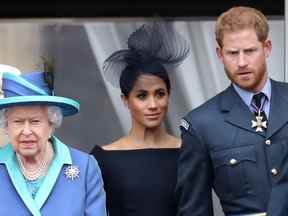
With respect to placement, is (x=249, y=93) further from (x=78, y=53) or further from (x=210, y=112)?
(x=78, y=53)

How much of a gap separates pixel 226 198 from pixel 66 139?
4.14 feet

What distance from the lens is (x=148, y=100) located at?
3596 mm

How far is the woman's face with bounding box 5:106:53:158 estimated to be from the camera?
3117 millimetres

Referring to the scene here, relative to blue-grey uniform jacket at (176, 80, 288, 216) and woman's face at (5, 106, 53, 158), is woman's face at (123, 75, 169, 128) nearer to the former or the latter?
blue-grey uniform jacket at (176, 80, 288, 216)

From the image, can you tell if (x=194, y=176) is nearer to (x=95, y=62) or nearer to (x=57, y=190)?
(x=57, y=190)

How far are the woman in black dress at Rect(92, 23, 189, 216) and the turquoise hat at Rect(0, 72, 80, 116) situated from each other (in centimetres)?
39

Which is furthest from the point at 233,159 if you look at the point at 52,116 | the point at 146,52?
the point at 146,52

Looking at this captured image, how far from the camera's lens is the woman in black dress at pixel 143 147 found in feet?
11.5

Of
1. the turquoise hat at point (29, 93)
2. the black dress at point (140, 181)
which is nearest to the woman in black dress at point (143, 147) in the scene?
the black dress at point (140, 181)

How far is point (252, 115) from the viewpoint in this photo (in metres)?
3.15

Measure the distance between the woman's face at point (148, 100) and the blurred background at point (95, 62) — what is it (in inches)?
22.1

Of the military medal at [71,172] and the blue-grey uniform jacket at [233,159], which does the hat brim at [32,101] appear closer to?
the military medal at [71,172]

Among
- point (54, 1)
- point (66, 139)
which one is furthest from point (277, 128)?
point (54, 1)

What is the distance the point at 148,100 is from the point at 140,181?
0.31 meters
